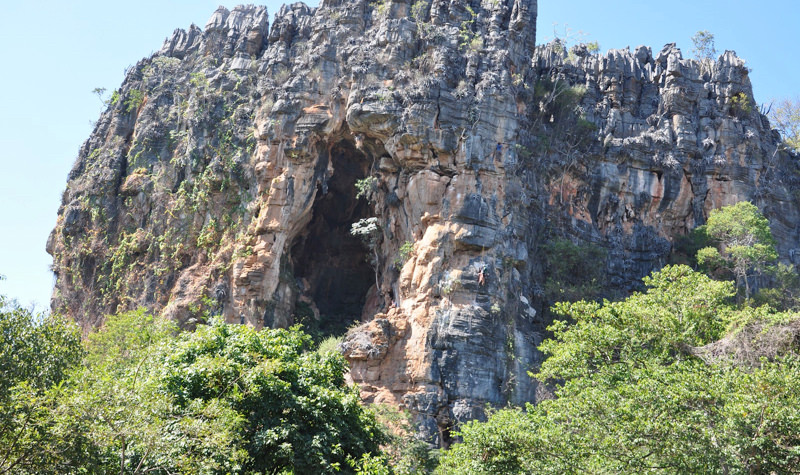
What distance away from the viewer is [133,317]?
28672mm

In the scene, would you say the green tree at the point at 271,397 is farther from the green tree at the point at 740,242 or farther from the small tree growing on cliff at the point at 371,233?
the green tree at the point at 740,242

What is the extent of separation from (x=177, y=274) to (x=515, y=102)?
15.5 m

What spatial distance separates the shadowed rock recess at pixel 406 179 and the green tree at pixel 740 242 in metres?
2.16

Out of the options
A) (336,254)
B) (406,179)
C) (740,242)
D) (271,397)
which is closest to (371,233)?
(406,179)

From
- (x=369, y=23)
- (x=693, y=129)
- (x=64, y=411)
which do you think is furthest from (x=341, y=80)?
(x=64, y=411)

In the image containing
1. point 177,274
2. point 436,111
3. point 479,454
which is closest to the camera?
point 479,454

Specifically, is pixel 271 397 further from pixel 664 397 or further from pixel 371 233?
pixel 371 233

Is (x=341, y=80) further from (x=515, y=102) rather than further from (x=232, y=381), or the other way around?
(x=232, y=381)

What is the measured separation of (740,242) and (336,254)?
17.2 metres

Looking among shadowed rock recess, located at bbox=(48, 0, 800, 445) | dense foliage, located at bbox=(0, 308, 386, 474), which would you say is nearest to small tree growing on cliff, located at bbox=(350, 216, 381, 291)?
shadowed rock recess, located at bbox=(48, 0, 800, 445)

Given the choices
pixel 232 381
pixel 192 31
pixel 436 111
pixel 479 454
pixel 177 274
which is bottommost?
pixel 479 454

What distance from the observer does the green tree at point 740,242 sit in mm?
32938

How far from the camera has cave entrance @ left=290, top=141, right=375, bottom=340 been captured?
3547cm

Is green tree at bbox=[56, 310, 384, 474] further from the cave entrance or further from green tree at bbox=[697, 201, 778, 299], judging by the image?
green tree at bbox=[697, 201, 778, 299]
